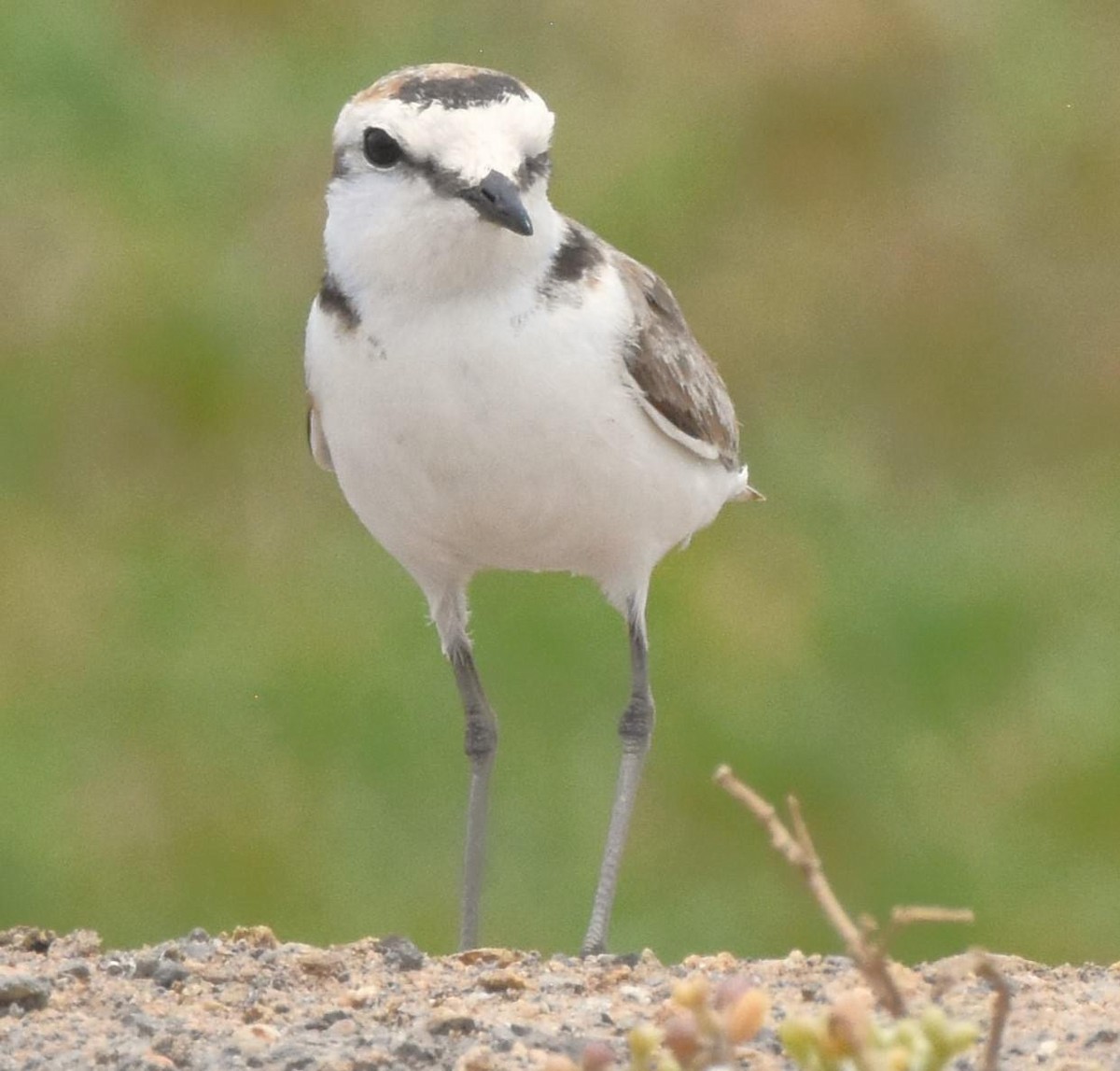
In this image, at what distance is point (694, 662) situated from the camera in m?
11.1

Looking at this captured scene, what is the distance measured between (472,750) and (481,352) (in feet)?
5.79

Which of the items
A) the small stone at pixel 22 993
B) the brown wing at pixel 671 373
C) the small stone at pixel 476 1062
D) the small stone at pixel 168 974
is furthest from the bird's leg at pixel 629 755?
the small stone at pixel 476 1062

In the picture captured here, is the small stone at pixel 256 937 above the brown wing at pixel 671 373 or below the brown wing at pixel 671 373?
below

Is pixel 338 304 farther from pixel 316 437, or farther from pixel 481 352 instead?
pixel 316 437

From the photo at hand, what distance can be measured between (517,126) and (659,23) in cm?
686

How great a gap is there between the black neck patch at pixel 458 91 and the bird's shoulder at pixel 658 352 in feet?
1.40

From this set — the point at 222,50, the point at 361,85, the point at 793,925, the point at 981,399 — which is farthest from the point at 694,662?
the point at 222,50

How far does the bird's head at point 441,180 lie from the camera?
6484mm

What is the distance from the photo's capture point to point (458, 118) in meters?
6.52

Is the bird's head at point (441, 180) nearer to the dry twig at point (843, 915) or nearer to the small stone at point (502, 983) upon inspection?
the small stone at point (502, 983)

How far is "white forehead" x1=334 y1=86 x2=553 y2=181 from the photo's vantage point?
6484 mm

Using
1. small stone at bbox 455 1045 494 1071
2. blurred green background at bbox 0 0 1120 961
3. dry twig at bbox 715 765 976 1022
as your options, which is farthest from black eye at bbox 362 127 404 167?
blurred green background at bbox 0 0 1120 961

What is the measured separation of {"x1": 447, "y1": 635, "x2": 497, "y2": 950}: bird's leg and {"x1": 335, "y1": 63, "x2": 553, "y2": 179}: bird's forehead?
6.03 ft

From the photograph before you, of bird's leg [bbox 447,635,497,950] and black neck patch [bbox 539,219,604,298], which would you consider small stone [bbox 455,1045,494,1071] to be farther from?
bird's leg [bbox 447,635,497,950]
